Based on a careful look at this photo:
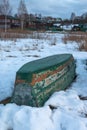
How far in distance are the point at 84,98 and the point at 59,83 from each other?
0.54 m

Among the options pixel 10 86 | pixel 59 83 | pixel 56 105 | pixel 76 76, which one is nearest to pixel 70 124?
pixel 56 105

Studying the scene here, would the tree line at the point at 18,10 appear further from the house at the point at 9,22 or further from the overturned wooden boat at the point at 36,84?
the overturned wooden boat at the point at 36,84

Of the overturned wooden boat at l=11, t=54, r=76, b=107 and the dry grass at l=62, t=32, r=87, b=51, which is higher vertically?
the overturned wooden boat at l=11, t=54, r=76, b=107

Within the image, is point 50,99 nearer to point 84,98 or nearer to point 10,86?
point 84,98

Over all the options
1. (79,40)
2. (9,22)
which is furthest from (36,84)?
(9,22)

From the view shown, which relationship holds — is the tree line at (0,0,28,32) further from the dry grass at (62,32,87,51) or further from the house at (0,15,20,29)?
the dry grass at (62,32,87,51)

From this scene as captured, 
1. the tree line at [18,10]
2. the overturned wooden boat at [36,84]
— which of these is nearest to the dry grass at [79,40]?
the overturned wooden boat at [36,84]

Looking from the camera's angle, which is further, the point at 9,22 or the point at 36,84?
the point at 9,22

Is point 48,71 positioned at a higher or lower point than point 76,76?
higher

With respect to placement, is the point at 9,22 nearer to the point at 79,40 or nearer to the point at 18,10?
the point at 18,10

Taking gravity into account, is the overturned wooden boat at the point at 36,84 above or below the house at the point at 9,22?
above

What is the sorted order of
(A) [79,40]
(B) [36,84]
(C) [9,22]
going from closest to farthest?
(B) [36,84]
(A) [79,40]
(C) [9,22]

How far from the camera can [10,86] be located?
582 cm

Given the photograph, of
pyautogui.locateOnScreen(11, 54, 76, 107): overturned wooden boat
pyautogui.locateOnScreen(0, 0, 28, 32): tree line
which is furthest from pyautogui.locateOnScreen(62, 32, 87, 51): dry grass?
pyautogui.locateOnScreen(0, 0, 28, 32): tree line
